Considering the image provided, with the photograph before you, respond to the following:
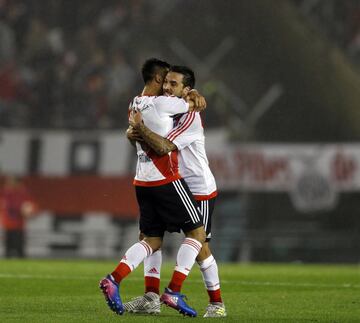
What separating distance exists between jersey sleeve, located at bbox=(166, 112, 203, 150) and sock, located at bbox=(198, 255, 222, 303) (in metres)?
0.89

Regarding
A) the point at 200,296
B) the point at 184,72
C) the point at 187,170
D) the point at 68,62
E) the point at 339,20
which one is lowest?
the point at 200,296

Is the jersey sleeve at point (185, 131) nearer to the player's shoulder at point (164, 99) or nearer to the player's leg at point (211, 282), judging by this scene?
the player's shoulder at point (164, 99)

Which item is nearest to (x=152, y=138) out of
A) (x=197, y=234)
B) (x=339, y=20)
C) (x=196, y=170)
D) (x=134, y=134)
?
(x=134, y=134)

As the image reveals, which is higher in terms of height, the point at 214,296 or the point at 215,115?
the point at 215,115

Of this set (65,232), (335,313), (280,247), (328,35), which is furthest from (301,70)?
(335,313)

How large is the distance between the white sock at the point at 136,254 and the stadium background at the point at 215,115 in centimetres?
1360

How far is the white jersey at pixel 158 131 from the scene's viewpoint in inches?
320

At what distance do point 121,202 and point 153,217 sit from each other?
564 inches

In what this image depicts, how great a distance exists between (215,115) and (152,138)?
14.8 meters

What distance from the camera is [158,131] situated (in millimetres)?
8195

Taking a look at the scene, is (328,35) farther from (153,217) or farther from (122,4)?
(153,217)

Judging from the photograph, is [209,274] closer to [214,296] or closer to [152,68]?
[214,296]

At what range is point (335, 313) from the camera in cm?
848

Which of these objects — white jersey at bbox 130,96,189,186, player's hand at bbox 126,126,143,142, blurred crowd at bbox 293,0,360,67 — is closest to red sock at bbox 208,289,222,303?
white jersey at bbox 130,96,189,186
